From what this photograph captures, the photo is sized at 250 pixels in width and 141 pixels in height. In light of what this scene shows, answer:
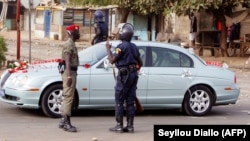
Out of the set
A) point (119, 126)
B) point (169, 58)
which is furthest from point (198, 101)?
point (119, 126)


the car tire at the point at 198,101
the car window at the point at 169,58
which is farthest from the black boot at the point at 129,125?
the car tire at the point at 198,101

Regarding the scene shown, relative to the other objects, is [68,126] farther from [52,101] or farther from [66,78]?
[52,101]

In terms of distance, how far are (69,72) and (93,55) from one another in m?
2.09

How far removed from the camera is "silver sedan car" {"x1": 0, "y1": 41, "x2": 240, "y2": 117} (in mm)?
10594

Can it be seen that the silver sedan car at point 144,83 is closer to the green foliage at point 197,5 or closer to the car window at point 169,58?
the car window at point 169,58

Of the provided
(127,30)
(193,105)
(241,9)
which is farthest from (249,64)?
(127,30)

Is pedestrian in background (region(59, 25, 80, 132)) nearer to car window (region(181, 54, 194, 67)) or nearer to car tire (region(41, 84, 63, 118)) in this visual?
car tire (region(41, 84, 63, 118))

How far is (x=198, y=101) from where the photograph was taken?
11.6m

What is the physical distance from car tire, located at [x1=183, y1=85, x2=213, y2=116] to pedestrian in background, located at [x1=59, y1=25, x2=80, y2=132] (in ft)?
9.44

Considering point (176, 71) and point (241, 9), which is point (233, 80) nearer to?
point (176, 71)

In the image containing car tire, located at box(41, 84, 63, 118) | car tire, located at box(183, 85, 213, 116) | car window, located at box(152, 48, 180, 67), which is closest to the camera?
car tire, located at box(41, 84, 63, 118)


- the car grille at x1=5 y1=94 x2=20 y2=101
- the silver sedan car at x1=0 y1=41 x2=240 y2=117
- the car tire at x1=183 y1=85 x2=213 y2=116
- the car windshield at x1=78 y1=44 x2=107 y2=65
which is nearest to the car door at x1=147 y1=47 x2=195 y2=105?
the silver sedan car at x1=0 y1=41 x2=240 y2=117

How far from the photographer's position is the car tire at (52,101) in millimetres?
10578

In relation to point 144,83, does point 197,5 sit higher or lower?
higher
